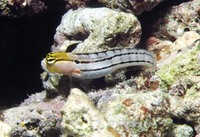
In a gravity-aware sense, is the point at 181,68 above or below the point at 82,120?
below

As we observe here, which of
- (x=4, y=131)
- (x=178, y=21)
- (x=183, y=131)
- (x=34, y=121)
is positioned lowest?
(x=183, y=131)

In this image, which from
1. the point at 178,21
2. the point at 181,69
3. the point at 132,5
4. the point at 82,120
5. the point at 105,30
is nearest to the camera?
the point at 82,120

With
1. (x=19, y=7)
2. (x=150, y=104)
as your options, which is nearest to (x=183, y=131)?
(x=150, y=104)

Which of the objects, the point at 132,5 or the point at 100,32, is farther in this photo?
the point at 132,5

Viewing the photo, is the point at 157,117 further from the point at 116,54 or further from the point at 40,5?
the point at 40,5

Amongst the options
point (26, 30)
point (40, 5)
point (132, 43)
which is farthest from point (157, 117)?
point (26, 30)

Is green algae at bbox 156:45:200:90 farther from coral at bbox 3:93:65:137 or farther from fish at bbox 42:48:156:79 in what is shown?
coral at bbox 3:93:65:137

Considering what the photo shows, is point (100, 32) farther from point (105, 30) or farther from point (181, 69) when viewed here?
point (181, 69)
